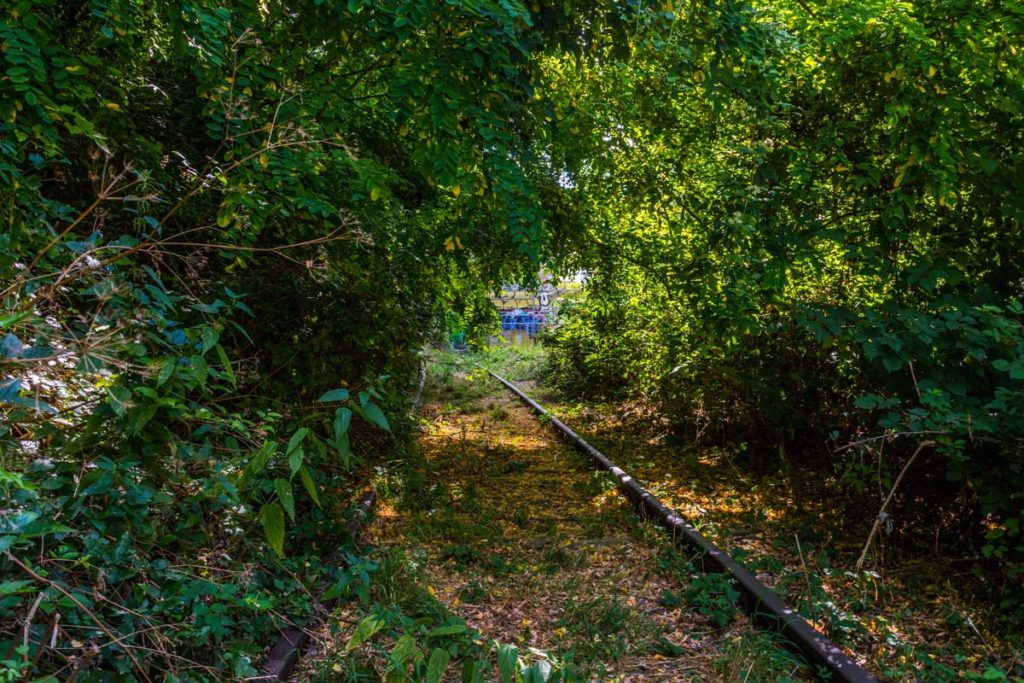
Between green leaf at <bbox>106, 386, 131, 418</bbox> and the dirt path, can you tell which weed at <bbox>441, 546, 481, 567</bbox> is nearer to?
the dirt path

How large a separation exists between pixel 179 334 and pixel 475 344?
8.67m

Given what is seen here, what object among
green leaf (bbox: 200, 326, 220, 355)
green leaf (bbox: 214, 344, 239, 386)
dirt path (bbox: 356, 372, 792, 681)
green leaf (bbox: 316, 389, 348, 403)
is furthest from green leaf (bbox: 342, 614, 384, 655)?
dirt path (bbox: 356, 372, 792, 681)

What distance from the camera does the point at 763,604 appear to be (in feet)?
12.6

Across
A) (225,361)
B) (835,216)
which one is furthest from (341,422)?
(835,216)

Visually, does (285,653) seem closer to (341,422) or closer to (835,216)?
(341,422)

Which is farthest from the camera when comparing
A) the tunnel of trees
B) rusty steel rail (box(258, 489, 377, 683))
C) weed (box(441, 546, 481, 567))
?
weed (box(441, 546, 481, 567))

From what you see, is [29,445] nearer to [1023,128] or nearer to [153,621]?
[153,621]

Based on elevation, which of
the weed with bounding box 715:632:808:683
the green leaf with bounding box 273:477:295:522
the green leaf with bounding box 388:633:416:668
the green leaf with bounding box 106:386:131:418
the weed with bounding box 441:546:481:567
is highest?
the green leaf with bounding box 106:386:131:418

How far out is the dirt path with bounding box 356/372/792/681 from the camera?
11.7ft

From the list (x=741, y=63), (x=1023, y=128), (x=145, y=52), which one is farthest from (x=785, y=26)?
(x=145, y=52)

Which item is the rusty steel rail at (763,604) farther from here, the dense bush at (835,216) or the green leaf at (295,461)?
the green leaf at (295,461)

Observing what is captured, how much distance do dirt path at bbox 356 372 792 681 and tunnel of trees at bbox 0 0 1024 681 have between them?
0.95 m

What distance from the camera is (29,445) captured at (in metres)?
2.61

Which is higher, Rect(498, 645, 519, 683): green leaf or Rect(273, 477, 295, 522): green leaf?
Rect(273, 477, 295, 522): green leaf
